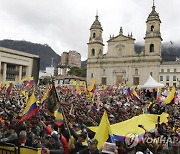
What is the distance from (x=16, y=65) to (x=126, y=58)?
27.0 metres

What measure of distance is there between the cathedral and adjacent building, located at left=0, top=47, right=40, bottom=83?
1502 cm

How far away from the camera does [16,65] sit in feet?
230

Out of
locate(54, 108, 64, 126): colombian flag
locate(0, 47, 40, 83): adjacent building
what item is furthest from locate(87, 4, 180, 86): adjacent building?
locate(54, 108, 64, 126): colombian flag

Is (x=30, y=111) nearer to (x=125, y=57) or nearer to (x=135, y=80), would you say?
(x=135, y=80)

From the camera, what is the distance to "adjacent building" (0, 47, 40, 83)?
215ft

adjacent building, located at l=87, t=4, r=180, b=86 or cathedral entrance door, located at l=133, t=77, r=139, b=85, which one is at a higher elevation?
adjacent building, located at l=87, t=4, r=180, b=86

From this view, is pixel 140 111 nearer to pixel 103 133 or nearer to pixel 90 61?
pixel 103 133

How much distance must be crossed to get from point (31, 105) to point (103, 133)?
3.33 metres

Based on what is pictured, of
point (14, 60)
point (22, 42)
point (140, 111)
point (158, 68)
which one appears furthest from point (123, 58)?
point (22, 42)

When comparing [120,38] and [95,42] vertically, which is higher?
[120,38]

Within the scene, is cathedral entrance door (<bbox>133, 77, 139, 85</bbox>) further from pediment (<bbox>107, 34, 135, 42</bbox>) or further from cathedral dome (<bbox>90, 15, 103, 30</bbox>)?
cathedral dome (<bbox>90, 15, 103, 30</bbox>)

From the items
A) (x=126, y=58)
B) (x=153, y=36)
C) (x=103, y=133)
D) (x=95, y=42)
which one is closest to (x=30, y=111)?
(x=103, y=133)

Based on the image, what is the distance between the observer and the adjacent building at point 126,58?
7025 centimetres

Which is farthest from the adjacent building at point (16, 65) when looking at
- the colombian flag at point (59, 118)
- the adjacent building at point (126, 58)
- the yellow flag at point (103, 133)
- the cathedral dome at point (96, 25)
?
the yellow flag at point (103, 133)
